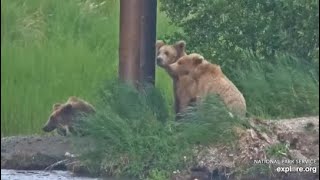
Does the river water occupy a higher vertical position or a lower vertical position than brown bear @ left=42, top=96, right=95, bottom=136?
lower

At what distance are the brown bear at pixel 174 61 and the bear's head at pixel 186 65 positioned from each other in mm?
49

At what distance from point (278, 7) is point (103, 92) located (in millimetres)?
2045

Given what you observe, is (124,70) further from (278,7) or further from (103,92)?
(278,7)

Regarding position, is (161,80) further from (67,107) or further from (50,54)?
(50,54)

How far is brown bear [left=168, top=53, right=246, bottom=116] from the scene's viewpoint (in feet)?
28.3

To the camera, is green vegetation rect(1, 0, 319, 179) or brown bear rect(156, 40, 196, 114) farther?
brown bear rect(156, 40, 196, 114)

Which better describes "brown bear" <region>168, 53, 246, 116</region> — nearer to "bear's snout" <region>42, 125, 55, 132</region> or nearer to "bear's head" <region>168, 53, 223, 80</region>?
"bear's head" <region>168, 53, 223, 80</region>

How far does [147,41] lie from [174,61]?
2.65 feet

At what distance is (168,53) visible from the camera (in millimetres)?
9914

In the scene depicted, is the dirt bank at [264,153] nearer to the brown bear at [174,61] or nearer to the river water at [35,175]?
the river water at [35,175]

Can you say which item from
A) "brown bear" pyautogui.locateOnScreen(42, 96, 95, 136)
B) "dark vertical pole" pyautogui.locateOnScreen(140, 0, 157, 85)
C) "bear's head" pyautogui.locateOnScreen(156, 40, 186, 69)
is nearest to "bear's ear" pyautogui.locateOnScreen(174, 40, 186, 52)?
"bear's head" pyautogui.locateOnScreen(156, 40, 186, 69)

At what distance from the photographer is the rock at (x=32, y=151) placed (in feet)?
27.6

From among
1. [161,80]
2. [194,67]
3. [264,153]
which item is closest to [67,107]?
[194,67]

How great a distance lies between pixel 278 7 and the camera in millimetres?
10016
